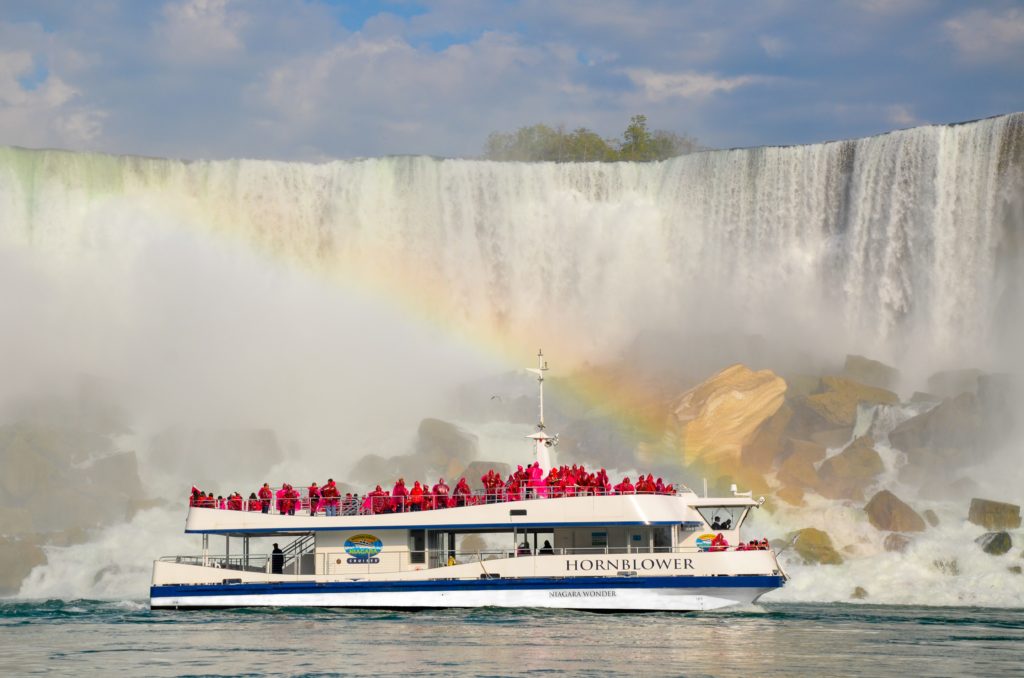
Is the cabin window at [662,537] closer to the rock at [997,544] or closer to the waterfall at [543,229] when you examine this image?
the rock at [997,544]

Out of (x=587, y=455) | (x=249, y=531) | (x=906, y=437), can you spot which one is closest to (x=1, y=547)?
(x=249, y=531)

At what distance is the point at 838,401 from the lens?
56.1 metres

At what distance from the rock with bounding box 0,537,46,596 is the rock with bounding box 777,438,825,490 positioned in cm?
2448

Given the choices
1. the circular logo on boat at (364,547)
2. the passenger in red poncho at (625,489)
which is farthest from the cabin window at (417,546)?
the passenger in red poncho at (625,489)

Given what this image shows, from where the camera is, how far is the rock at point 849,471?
5319 centimetres

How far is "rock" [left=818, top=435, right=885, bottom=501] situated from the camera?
174 feet

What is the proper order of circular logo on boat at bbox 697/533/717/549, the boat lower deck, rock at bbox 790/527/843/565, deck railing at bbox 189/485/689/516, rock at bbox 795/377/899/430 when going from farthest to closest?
rock at bbox 795/377/899/430 < rock at bbox 790/527/843/565 < deck railing at bbox 189/485/689/516 < circular logo on boat at bbox 697/533/717/549 < the boat lower deck

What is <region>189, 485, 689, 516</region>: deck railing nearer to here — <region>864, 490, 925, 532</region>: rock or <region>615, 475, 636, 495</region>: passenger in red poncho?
<region>615, 475, 636, 495</region>: passenger in red poncho

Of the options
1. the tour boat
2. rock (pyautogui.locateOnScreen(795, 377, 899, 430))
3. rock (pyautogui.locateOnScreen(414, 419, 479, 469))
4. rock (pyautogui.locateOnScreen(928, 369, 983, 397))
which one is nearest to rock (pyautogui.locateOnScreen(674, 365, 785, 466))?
rock (pyautogui.locateOnScreen(795, 377, 899, 430))

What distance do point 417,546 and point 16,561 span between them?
18412 millimetres

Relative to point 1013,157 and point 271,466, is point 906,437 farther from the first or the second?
point 271,466

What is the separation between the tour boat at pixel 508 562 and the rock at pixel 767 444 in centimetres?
1839

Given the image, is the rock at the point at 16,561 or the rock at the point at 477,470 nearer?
the rock at the point at 16,561

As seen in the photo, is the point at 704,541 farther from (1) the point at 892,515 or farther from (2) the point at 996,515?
(2) the point at 996,515
